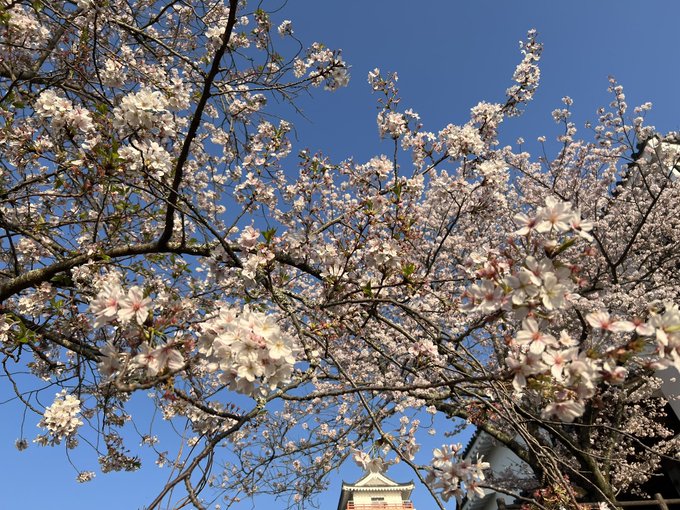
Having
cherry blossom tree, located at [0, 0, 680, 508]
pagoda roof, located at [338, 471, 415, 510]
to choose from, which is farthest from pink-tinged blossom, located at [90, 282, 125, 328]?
pagoda roof, located at [338, 471, 415, 510]

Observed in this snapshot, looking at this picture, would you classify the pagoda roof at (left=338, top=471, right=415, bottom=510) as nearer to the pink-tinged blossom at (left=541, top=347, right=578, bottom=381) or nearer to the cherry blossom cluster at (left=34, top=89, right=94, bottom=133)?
the cherry blossom cluster at (left=34, top=89, right=94, bottom=133)

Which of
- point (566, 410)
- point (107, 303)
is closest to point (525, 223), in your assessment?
point (566, 410)

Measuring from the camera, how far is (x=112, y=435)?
16.8 feet

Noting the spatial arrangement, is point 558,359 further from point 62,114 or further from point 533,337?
point 62,114

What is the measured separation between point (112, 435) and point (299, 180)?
12.2 feet

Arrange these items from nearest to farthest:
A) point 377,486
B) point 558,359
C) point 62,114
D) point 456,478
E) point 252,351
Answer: point 558,359
point 252,351
point 456,478
point 62,114
point 377,486

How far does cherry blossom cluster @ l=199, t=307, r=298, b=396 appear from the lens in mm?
1772

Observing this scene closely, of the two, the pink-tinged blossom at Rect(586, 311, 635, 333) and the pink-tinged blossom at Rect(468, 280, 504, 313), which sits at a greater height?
the pink-tinged blossom at Rect(468, 280, 504, 313)

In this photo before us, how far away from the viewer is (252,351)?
179 cm

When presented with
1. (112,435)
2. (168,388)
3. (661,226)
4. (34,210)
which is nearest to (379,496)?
(661,226)

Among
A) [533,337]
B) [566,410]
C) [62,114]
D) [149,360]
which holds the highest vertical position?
[62,114]

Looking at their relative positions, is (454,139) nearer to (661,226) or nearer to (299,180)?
(299,180)

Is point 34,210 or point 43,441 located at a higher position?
point 34,210

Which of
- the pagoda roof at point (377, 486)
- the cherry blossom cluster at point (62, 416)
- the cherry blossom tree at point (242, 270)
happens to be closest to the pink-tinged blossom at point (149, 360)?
the cherry blossom tree at point (242, 270)
